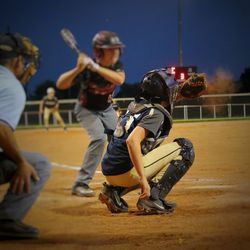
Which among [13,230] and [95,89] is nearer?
[13,230]

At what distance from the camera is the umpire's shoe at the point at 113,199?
3.78 metres

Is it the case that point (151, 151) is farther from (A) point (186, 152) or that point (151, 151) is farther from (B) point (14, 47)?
(B) point (14, 47)

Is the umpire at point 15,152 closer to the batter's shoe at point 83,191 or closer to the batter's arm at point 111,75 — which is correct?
the batter's arm at point 111,75

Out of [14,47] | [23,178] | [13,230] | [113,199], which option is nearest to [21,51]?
[14,47]

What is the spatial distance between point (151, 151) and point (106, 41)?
917 mm

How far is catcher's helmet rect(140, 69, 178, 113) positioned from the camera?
3.61 meters

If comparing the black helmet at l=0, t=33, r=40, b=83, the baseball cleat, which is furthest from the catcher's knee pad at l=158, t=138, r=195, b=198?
the black helmet at l=0, t=33, r=40, b=83

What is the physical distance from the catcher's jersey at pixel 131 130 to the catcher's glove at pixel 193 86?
34cm

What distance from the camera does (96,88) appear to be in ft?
12.3

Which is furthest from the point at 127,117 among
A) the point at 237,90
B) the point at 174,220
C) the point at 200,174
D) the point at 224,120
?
the point at 224,120

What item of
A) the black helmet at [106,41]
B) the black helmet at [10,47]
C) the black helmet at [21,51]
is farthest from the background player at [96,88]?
the black helmet at [10,47]

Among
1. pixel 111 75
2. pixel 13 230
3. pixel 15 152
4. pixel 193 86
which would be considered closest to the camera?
pixel 15 152

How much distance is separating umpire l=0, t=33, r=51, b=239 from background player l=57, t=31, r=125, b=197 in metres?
0.44

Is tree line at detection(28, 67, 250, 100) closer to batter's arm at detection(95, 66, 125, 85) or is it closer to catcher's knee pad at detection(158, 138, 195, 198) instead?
batter's arm at detection(95, 66, 125, 85)
